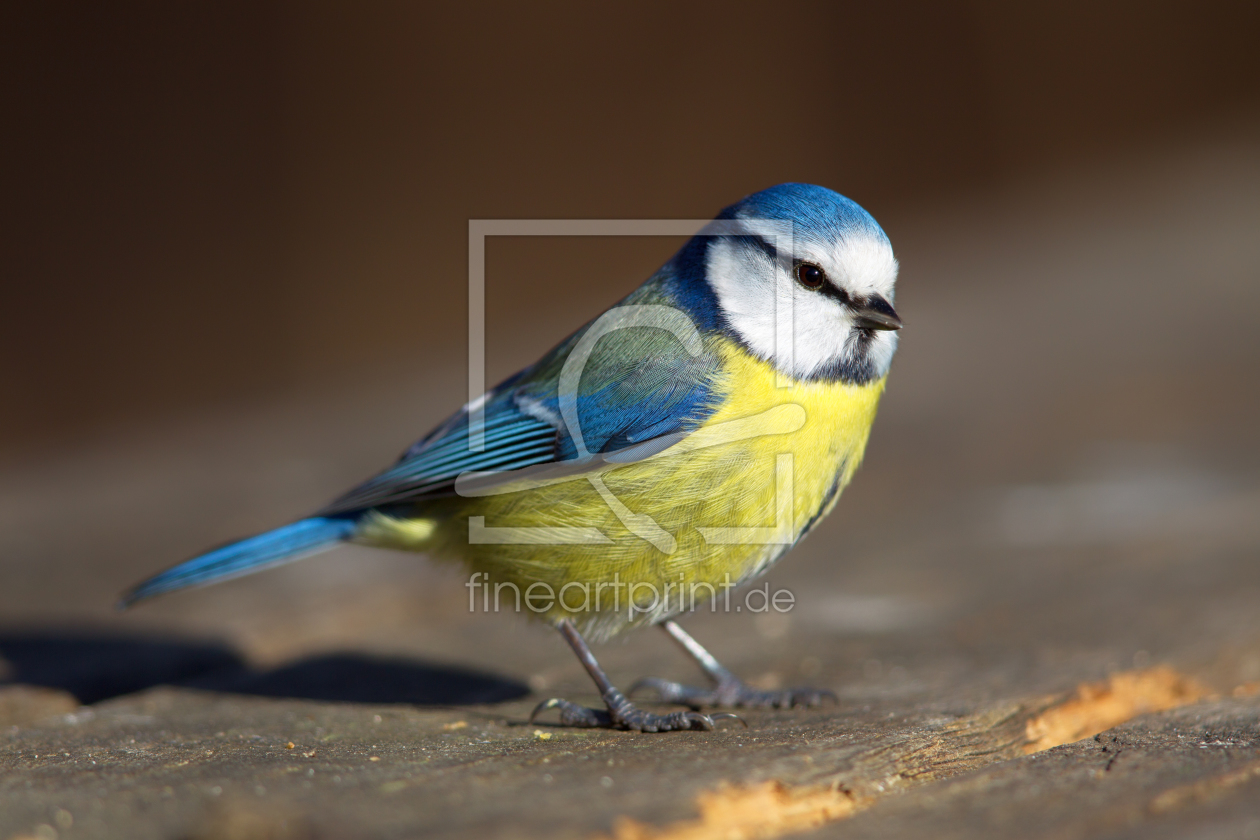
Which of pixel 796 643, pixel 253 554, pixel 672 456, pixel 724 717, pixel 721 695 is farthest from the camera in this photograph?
pixel 253 554

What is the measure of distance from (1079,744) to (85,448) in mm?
5020

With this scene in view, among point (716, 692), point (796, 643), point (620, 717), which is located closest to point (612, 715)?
point (620, 717)

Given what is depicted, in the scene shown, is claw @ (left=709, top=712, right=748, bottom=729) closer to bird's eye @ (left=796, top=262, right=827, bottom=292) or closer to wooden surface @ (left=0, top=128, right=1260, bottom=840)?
wooden surface @ (left=0, top=128, right=1260, bottom=840)

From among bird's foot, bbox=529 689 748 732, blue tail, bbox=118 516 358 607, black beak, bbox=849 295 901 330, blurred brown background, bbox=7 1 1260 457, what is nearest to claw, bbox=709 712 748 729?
bird's foot, bbox=529 689 748 732

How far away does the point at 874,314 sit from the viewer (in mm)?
2594

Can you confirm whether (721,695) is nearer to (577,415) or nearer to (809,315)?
(577,415)

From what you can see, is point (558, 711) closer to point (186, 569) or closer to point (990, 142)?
point (186, 569)

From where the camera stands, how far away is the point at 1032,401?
4996 millimetres

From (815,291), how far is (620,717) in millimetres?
1084

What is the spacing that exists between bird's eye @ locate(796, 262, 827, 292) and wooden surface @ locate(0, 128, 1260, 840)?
2.93 ft

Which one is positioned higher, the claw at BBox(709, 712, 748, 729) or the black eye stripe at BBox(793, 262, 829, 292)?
the black eye stripe at BBox(793, 262, 829, 292)

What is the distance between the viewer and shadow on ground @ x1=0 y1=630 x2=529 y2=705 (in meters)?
2.56

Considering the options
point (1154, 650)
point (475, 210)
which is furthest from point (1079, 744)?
point (475, 210)

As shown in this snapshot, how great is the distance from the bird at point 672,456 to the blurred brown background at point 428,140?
4952mm
